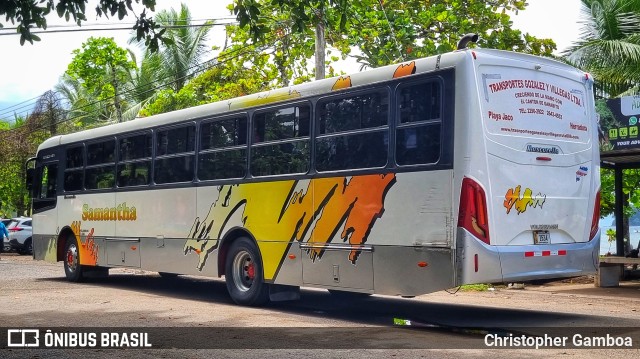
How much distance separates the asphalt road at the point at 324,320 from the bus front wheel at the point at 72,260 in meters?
0.98

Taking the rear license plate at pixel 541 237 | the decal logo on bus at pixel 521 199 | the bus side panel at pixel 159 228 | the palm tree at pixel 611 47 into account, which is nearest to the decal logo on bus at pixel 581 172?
A: the decal logo on bus at pixel 521 199

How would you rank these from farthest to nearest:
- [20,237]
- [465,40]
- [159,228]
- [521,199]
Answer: [20,237], [159,228], [465,40], [521,199]

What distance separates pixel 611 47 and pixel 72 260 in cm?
1651

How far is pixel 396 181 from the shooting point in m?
10.8

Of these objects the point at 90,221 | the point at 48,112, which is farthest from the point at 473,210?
the point at 48,112

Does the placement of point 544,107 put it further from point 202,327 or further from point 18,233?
point 18,233

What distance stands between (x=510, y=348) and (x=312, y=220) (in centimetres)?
397

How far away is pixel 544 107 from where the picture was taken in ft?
35.8

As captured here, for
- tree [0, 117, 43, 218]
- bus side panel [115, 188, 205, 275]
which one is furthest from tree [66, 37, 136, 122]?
bus side panel [115, 188, 205, 275]

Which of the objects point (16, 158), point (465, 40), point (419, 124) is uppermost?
point (16, 158)

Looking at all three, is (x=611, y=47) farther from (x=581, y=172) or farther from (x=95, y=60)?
(x=95, y=60)

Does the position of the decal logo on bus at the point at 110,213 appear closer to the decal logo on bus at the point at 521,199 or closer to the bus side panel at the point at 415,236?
the bus side panel at the point at 415,236

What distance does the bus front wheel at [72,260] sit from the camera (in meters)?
18.3

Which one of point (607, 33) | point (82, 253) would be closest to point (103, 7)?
point (82, 253)
